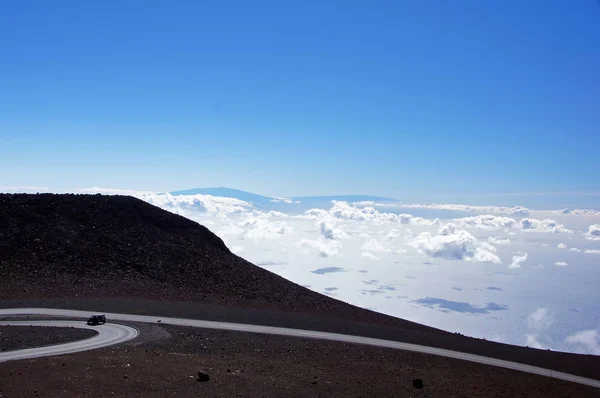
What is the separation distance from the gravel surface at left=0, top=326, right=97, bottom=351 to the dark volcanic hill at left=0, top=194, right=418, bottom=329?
41.6ft

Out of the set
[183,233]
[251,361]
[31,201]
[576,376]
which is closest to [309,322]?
[251,361]

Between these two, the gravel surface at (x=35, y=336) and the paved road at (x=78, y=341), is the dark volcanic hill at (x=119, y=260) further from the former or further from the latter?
the gravel surface at (x=35, y=336)

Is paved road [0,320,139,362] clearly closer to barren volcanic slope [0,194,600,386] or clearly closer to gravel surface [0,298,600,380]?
gravel surface [0,298,600,380]

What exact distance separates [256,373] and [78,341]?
11.6m

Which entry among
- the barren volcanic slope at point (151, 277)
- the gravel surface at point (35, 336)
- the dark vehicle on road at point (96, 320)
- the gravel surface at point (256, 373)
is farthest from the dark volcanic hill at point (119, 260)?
the gravel surface at point (256, 373)

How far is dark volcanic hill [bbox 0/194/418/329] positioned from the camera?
146 ft

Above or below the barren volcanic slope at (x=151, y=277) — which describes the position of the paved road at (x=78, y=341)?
below

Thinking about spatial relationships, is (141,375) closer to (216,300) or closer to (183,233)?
(216,300)

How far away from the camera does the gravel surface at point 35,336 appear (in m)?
25.6

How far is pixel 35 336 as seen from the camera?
1085 inches

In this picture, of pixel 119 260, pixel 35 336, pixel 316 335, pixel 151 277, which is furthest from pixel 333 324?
pixel 119 260

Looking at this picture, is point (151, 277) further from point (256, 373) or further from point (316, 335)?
point (256, 373)

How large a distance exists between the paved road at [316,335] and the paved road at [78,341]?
2.89 m

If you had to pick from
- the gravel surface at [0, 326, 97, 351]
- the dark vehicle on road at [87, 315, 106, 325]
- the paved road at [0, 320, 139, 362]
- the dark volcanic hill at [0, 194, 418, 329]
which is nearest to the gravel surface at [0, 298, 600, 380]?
the dark volcanic hill at [0, 194, 418, 329]
